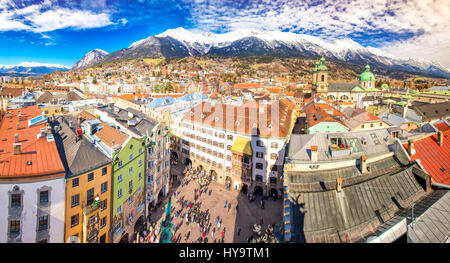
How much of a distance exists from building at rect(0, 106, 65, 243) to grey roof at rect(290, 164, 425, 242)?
60.2 feet

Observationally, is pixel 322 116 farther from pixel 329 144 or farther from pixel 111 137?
pixel 111 137

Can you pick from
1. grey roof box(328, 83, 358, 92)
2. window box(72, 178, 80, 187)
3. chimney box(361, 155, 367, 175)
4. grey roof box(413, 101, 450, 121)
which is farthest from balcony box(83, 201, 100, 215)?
grey roof box(328, 83, 358, 92)

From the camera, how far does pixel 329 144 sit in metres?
23.1

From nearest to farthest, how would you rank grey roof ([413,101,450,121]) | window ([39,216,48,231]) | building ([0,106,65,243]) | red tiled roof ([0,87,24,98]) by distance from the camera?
1. building ([0,106,65,243])
2. window ([39,216,48,231])
3. grey roof ([413,101,450,121])
4. red tiled roof ([0,87,24,98])

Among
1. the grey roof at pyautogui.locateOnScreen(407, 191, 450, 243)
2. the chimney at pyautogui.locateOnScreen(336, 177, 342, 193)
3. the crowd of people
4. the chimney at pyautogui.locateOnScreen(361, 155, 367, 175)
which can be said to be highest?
the chimney at pyautogui.locateOnScreen(361, 155, 367, 175)

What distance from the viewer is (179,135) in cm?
5003

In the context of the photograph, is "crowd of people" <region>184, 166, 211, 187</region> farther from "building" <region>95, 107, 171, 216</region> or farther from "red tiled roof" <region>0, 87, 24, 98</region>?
"red tiled roof" <region>0, 87, 24, 98</region>

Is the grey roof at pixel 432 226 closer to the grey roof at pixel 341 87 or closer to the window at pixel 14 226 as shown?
the window at pixel 14 226

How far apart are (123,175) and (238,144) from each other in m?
18.6

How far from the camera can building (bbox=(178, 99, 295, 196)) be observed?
36.5 meters

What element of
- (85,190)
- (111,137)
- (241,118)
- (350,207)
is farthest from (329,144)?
(85,190)

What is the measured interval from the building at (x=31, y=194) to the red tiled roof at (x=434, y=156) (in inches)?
1167

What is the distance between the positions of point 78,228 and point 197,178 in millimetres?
23990

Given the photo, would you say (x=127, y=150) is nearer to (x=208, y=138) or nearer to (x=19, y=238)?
(x=19, y=238)
